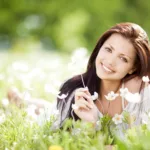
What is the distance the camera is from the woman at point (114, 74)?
9.96 ft

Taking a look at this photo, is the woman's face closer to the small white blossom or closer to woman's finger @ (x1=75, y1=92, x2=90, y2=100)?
A: woman's finger @ (x1=75, y1=92, x2=90, y2=100)

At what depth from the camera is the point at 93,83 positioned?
3291mm

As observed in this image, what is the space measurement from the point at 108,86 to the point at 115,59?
0.27 meters

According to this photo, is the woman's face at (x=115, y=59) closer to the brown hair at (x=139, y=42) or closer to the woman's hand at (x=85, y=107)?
the brown hair at (x=139, y=42)

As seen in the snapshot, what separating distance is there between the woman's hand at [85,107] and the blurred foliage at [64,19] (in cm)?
1036

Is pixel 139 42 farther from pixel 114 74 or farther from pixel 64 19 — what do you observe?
pixel 64 19

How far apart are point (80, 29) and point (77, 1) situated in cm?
68

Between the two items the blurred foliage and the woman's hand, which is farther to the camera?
the blurred foliage

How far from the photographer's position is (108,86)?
3254 millimetres

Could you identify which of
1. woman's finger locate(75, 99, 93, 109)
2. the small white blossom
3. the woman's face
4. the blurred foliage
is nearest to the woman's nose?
the woman's face

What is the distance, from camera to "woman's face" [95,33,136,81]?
3.04m

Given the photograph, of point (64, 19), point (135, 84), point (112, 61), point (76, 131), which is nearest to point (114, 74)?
point (112, 61)

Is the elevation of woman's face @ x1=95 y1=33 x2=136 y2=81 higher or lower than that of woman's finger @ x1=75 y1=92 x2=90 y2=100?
higher

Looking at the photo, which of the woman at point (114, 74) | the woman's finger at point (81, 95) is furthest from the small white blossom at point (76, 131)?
the woman's finger at point (81, 95)
